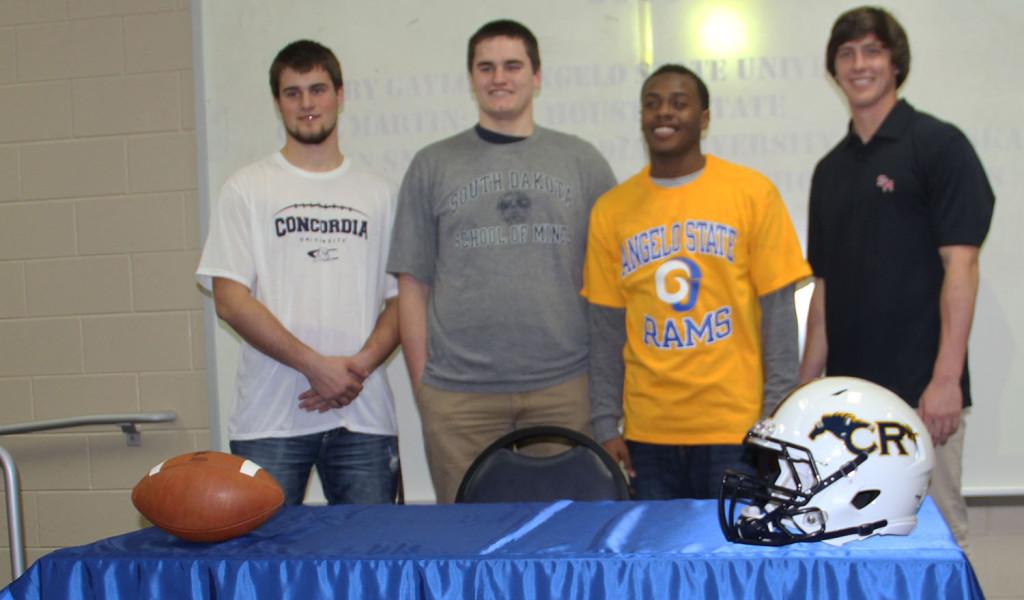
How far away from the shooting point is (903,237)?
2486 millimetres

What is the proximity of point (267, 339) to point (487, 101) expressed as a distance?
89cm

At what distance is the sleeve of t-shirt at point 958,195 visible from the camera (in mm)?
2395

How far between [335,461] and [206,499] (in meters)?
1.00

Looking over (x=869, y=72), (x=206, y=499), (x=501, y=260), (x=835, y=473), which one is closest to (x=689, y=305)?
(x=501, y=260)

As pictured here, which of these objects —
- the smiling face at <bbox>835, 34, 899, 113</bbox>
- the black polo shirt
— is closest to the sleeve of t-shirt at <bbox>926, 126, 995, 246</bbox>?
the black polo shirt

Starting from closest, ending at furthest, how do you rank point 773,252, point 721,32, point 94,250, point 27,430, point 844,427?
point 844,427 → point 773,252 → point 721,32 → point 27,430 → point 94,250

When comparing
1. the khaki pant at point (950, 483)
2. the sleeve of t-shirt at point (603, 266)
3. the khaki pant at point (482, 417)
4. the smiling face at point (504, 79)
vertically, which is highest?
the smiling face at point (504, 79)

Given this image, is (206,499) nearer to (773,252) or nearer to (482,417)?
(482,417)

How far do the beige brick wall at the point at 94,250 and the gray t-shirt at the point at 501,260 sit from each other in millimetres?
1171

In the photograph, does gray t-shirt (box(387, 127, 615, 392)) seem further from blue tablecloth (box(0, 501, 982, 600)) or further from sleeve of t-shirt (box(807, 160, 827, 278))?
blue tablecloth (box(0, 501, 982, 600))

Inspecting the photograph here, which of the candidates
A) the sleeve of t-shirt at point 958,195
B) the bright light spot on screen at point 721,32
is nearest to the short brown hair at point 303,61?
the bright light spot on screen at point 721,32

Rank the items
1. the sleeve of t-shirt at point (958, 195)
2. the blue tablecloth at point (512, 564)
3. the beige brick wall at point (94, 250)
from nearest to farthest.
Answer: the blue tablecloth at point (512, 564)
the sleeve of t-shirt at point (958, 195)
the beige brick wall at point (94, 250)

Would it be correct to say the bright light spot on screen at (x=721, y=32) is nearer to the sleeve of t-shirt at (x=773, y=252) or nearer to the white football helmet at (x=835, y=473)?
the sleeve of t-shirt at (x=773, y=252)

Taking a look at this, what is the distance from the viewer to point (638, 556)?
1.60m
